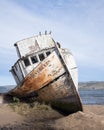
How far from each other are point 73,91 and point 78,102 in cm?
66

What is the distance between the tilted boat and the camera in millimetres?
18500

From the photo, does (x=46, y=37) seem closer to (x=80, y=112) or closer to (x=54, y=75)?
(x=54, y=75)

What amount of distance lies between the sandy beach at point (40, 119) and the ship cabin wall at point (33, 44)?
3.00 meters

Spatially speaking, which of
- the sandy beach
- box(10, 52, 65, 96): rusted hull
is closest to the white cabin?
box(10, 52, 65, 96): rusted hull

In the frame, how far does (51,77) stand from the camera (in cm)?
1859

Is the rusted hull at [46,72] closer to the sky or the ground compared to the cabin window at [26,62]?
closer to the ground

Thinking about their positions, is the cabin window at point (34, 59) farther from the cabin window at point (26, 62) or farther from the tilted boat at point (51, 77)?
the cabin window at point (26, 62)

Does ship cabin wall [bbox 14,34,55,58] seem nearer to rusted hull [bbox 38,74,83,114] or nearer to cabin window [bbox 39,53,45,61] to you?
cabin window [bbox 39,53,45,61]

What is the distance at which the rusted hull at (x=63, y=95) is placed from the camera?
18.5m

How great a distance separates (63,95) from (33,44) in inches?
146

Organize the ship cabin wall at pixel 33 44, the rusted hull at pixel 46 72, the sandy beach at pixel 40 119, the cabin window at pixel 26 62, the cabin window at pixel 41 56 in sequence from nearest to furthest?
the sandy beach at pixel 40 119
the rusted hull at pixel 46 72
the cabin window at pixel 41 56
the cabin window at pixel 26 62
the ship cabin wall at pixel 33 44

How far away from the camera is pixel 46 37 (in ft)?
68.9

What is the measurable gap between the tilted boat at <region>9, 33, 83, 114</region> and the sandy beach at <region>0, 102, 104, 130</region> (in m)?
0.66

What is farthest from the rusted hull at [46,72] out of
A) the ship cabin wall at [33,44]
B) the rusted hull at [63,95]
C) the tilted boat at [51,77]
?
the ship cabin wall at [33,44]
